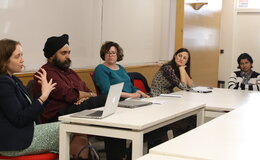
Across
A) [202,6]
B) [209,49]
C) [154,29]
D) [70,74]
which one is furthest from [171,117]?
[209,49]

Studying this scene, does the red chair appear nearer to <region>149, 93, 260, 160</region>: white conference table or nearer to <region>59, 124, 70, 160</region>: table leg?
<region>59, 124, 70, 160</region>: table leg

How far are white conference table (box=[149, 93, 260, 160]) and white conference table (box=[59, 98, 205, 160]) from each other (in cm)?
32

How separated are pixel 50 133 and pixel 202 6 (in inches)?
210

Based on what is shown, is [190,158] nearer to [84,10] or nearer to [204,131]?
[204,131]

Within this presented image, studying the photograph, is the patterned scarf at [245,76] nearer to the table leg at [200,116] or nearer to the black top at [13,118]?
the table leg at [200,116]

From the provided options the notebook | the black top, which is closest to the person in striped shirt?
the notebook

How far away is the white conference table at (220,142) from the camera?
1729mm

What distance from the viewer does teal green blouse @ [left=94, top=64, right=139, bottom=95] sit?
3.92m

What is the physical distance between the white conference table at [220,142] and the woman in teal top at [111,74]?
1531 mm

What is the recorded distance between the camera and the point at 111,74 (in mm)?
4082

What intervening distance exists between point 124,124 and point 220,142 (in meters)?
0.60

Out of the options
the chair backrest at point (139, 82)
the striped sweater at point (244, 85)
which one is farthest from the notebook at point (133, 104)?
the striped sweater at point (244, 85)

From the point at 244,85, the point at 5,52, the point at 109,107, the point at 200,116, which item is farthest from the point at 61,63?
the point at 244,85

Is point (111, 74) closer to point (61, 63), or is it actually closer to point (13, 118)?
point (61, 63)
